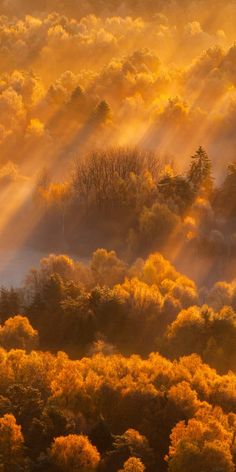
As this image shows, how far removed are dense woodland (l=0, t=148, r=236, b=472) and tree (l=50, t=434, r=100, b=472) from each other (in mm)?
47

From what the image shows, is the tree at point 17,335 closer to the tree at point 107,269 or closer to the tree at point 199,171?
the tree at point 107,269

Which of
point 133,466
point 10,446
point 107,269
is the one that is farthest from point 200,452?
point 107,269

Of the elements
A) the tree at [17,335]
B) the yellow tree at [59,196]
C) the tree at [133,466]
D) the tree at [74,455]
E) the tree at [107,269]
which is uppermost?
the yellow tree at [59,196]

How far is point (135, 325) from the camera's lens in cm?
4519

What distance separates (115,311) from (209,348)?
8.25 m

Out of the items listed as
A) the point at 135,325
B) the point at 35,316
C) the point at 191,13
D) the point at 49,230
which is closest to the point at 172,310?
the point at 135,325

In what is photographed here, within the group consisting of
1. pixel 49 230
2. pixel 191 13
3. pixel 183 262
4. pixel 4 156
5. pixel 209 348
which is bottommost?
pixel 209 348

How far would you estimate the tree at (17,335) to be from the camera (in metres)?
41.0

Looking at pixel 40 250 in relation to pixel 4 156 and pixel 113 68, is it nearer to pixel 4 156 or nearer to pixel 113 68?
pixel 4 156

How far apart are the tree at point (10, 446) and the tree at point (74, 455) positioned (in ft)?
5.28

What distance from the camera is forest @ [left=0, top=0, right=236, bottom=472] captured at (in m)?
29.0

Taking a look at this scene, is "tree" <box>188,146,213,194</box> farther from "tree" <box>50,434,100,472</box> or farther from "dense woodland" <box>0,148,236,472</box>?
"tree" <box>50,434,100,472</box>

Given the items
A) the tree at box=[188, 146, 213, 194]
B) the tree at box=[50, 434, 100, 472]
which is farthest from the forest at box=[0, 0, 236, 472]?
the tree at box=[188, 146, 213, 194]

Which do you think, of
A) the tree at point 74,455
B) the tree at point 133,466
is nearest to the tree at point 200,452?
the tree at point 133,466
